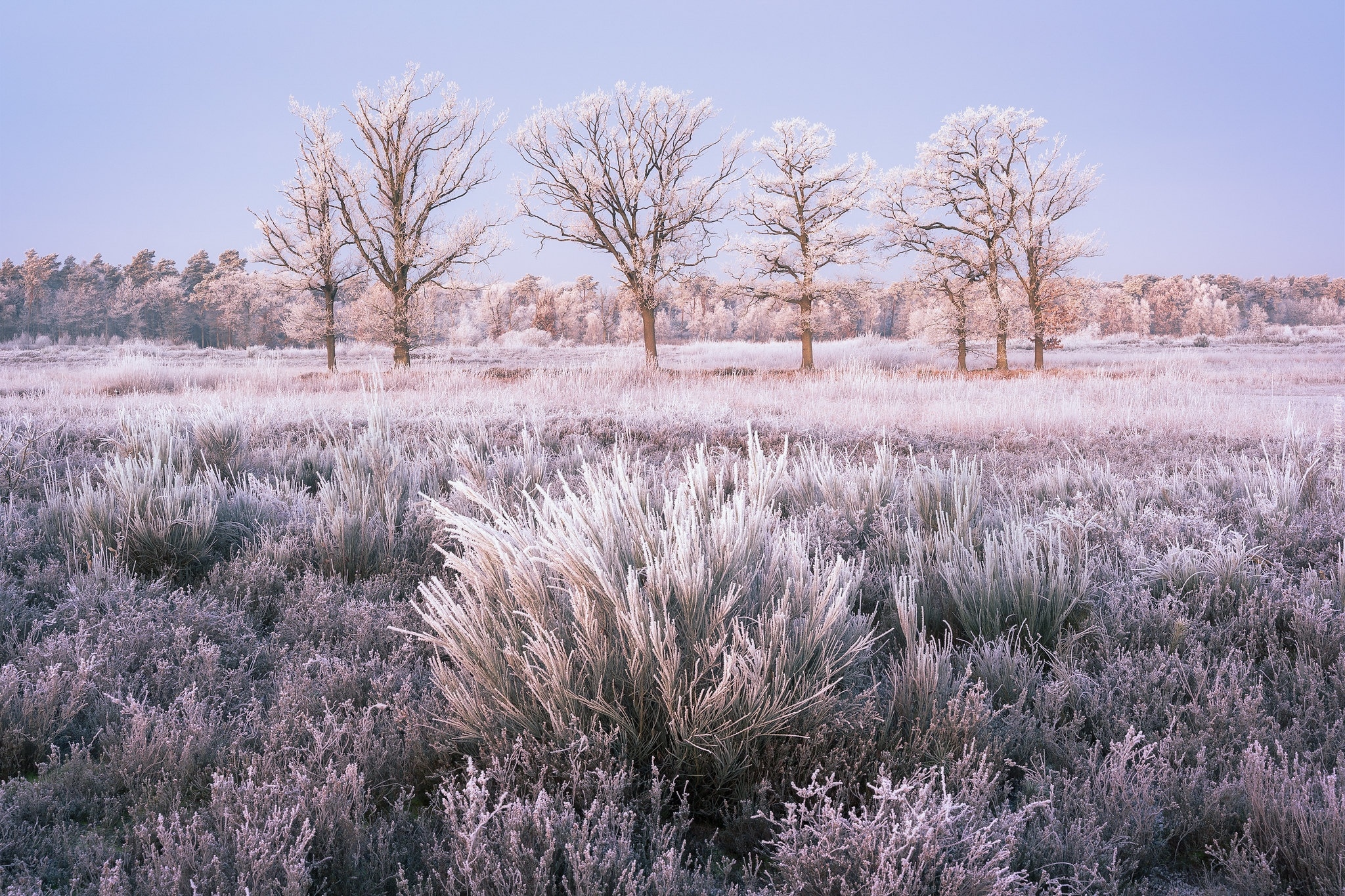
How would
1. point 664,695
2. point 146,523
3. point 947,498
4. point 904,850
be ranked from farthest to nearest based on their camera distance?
point 947,498, point 146,523, point 664,695, point 904,850

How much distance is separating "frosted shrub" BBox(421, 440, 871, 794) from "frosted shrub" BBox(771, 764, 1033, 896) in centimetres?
36

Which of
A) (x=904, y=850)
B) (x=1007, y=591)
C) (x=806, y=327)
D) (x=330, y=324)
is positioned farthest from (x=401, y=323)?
(x=904, y=850)

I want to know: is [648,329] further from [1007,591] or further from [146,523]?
[1007,591]

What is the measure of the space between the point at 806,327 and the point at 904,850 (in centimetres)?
2516

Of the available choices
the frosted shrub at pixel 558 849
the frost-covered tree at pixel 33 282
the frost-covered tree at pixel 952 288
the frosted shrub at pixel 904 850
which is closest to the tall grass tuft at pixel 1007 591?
the frosted shrub at pixel 904 850

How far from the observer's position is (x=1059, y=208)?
76.7 ft

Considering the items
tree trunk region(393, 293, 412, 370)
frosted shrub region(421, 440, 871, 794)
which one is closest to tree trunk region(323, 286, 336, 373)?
tree trunk region(393, 293, 412, 370)

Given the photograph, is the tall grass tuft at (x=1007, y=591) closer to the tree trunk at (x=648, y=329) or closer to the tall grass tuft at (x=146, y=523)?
the tall grass tuft at (x=146, y=523)

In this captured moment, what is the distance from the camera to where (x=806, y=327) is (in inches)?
1003

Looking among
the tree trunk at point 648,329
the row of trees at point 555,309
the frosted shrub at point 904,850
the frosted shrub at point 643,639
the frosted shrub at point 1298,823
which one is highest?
the row of trees at point 555,309

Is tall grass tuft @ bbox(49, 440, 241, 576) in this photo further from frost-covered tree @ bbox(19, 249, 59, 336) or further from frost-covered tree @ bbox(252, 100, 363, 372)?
frost-covered tree @ bbox(19, 249, 59, 336)

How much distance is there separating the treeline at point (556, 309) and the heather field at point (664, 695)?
22008 mm

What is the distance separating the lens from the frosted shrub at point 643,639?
1.88m

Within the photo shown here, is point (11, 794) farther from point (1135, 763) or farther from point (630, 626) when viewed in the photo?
point (1135, 763)
